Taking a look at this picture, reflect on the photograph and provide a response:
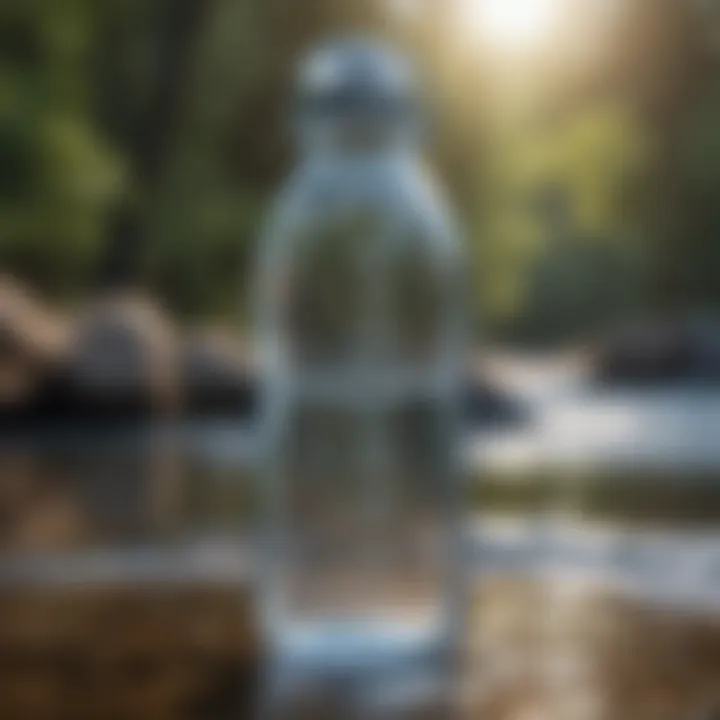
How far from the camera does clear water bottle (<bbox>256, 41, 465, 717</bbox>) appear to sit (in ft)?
1.41

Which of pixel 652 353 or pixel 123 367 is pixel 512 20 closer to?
pixel 652 353

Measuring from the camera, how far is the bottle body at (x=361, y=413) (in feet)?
1.52

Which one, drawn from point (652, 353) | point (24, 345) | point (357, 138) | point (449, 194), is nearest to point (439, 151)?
point (449, 194)

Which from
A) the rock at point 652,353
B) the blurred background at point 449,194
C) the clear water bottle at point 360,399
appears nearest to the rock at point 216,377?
the blurred background at point 449,194

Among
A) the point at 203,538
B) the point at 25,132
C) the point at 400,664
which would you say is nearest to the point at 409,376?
the point at 400,664

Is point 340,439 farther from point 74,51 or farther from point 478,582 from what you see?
point 74,51

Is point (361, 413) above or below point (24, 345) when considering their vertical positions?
below

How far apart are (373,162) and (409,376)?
0.10 metres

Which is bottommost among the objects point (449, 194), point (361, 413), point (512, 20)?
point (361, 413)

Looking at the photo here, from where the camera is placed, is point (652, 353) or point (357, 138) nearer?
point (357, 138)

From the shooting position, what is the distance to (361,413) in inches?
21.7

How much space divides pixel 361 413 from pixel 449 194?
0.38 metres

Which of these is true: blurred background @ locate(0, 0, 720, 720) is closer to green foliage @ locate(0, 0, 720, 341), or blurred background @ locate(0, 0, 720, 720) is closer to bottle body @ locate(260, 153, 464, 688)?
green foliage @ locate(0, 0, 720, 341)

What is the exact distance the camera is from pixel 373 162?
465 mm
